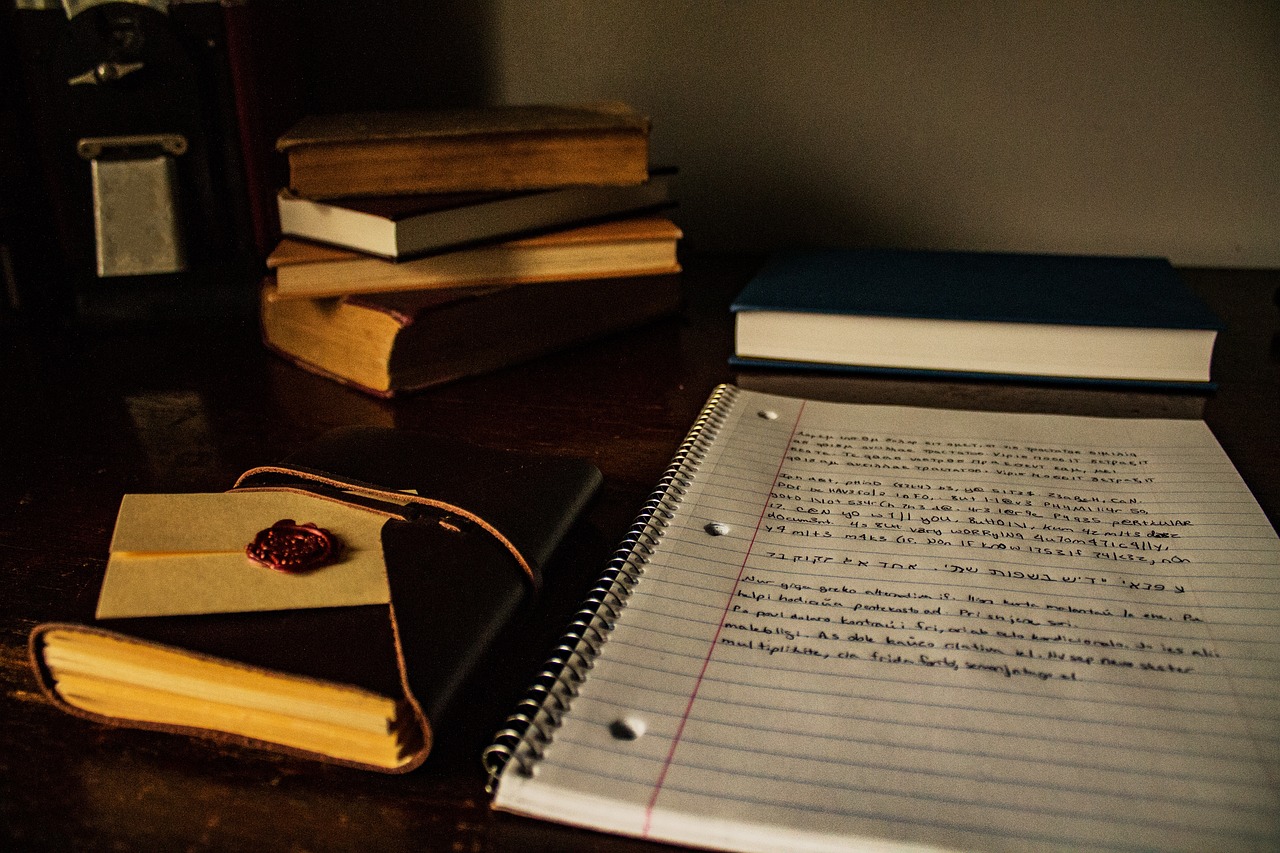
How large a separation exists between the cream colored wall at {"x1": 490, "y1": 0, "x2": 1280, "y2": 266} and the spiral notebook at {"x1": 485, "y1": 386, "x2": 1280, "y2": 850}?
582 millimetres

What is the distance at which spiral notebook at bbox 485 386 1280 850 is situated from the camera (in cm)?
36

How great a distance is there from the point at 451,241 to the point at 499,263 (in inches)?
1.7

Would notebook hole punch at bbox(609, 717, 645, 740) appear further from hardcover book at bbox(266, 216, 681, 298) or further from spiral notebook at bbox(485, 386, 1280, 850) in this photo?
hardcover book at bbox(266, 216, 681, 298)

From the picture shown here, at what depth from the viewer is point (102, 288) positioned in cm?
95

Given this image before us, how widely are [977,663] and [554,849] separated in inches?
7.6

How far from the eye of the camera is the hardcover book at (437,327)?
0.80 meters

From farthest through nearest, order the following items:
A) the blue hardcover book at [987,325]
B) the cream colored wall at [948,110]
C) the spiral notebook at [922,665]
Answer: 1. the cream colored wall at [948,110]
2. the blue hardcover book at [987,325]
3. the spiral notebook at [922,665]

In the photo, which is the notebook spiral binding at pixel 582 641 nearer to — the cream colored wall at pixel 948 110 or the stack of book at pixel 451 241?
the stack of book at pixel 451 241

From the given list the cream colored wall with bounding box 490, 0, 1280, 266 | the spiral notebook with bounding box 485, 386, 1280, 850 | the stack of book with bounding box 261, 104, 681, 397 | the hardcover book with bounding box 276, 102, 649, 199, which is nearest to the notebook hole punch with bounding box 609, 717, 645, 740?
the spiral notebook with bounding box 485, 386, 1280, 850

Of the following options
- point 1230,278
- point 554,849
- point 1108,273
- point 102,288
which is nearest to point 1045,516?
point 554,849

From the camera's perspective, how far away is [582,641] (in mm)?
442

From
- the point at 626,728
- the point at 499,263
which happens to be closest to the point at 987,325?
the point at 499,263

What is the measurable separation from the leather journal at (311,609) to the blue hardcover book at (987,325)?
375 millimetres

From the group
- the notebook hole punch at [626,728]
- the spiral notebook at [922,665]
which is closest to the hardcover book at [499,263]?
the spiral notebook at [922,665]
